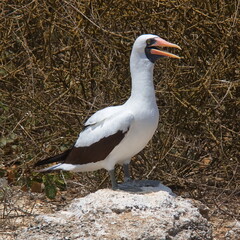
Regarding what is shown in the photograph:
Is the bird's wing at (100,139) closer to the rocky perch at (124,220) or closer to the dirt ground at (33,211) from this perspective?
the rocky perch at (124,220)

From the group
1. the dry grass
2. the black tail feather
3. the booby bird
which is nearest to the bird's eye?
the booby bird

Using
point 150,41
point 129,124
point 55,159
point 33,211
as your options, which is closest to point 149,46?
point 150,41

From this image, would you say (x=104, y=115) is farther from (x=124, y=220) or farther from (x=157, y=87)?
(x=157, y=87)

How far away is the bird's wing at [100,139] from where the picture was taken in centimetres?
446

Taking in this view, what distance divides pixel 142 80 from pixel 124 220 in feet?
3.45

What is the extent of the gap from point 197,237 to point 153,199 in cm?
36

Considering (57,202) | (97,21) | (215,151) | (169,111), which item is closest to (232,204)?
(215,151)

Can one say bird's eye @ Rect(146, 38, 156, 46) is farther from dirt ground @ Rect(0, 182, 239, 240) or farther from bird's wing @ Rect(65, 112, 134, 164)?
dirt ground @ Rect(0, 182, 239, 240)

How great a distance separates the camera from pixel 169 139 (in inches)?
224

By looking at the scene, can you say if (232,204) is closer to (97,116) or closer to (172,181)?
(172,181)

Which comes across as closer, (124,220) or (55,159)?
(124,220)

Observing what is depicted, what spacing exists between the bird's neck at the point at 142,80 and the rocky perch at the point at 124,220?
67 cm

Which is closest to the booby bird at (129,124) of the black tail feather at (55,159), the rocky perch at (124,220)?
the black tail feather at (55,159)

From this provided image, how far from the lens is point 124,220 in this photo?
396 centimetres
